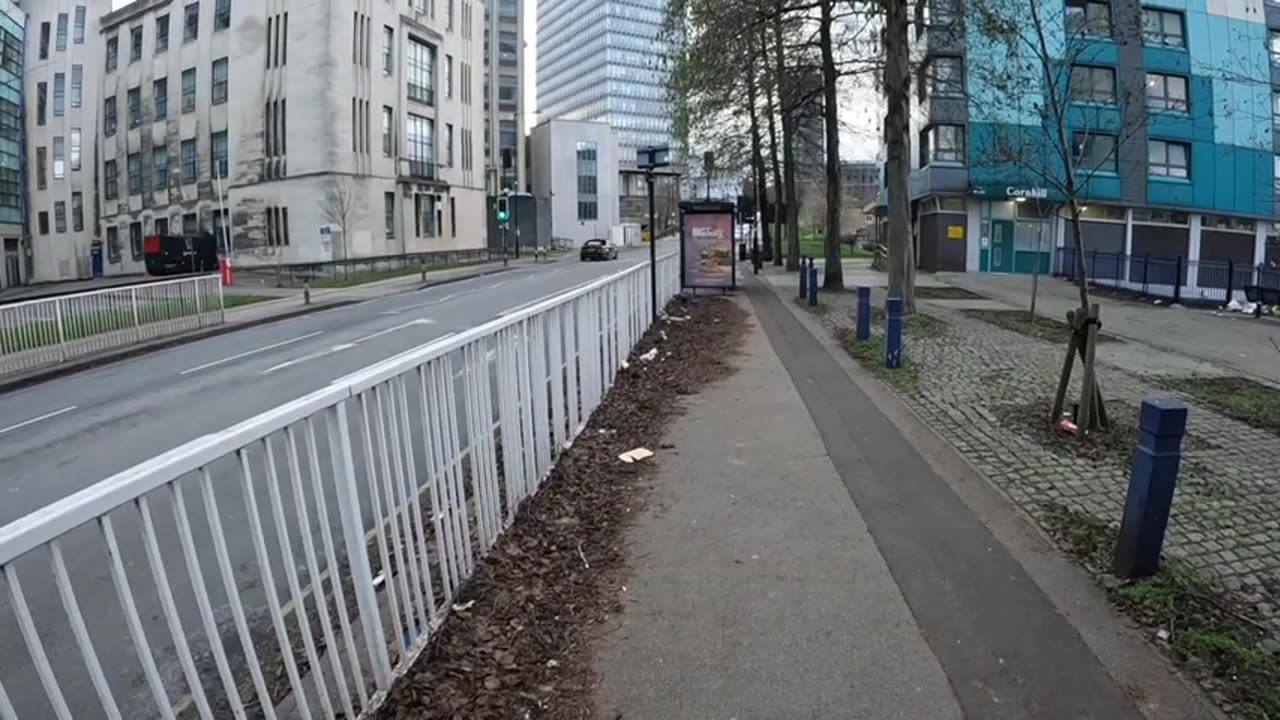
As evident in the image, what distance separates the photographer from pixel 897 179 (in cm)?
1569

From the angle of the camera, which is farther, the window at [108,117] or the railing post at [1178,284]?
the window at [108,117]

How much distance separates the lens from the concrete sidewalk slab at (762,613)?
330 cm

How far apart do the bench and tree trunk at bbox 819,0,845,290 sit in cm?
1036

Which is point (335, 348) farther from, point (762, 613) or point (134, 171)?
point (134, 171)

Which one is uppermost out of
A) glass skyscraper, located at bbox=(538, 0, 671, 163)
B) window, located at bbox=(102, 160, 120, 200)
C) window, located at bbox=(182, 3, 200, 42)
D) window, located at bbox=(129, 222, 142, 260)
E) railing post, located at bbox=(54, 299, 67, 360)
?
glass skyscraper, located at bbox=(538, 0, 671, 163)

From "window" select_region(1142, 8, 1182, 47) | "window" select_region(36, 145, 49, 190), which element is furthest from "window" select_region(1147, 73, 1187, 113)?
"window" select_region(36, 145, 49, 190)

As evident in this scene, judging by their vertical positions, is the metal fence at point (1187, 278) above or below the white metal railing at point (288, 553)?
above

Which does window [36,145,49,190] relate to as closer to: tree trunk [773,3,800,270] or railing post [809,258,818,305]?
tree trunk [773,3,800,270]

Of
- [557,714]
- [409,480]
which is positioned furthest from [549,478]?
[557,714]

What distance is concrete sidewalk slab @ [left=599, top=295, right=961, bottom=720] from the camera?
3.30 m

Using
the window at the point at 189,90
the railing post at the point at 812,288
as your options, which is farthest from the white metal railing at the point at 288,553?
the window at the point at 189,90

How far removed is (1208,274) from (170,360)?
2864 centimetres

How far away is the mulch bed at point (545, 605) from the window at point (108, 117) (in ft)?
211

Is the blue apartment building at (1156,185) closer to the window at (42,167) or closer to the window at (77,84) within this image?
the window at (77,84)
